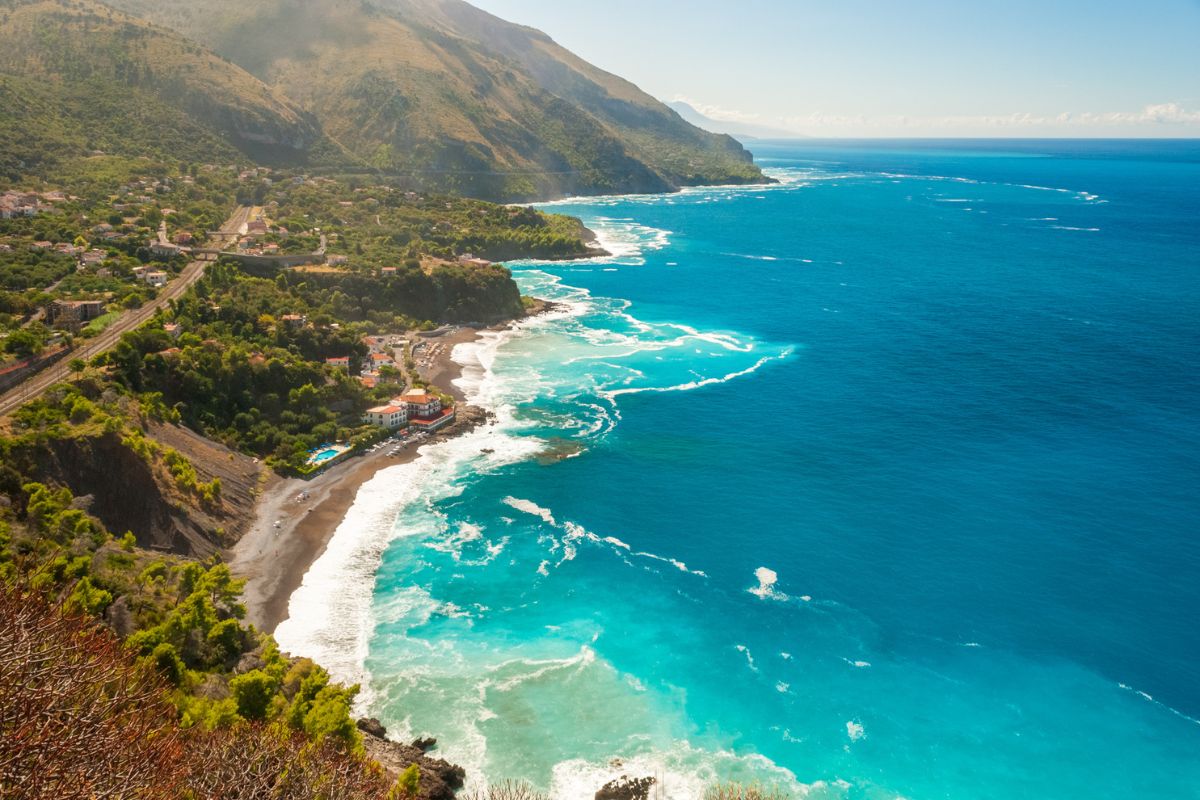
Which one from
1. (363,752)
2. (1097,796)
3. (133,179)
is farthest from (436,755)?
(133,179)

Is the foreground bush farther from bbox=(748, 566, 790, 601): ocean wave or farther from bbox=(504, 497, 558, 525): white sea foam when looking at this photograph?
bbox=(504, 497, 558, 525): white sea foam

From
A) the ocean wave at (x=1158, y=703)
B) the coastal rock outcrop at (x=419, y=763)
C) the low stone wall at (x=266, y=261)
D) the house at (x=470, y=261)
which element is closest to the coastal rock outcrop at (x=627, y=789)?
the coastal rock outcrop at (x=419, y=763)

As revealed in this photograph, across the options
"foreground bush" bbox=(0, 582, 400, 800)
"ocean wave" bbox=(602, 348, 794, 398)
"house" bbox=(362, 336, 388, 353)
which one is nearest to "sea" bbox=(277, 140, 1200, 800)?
"ocean wave" bbox=(602, 348, 794, 398)

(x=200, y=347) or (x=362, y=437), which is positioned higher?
(x=200, y=347)

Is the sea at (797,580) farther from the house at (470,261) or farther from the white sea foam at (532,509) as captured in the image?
the house at (470,261)

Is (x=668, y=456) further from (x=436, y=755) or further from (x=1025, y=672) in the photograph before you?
(x=436, y=755)
